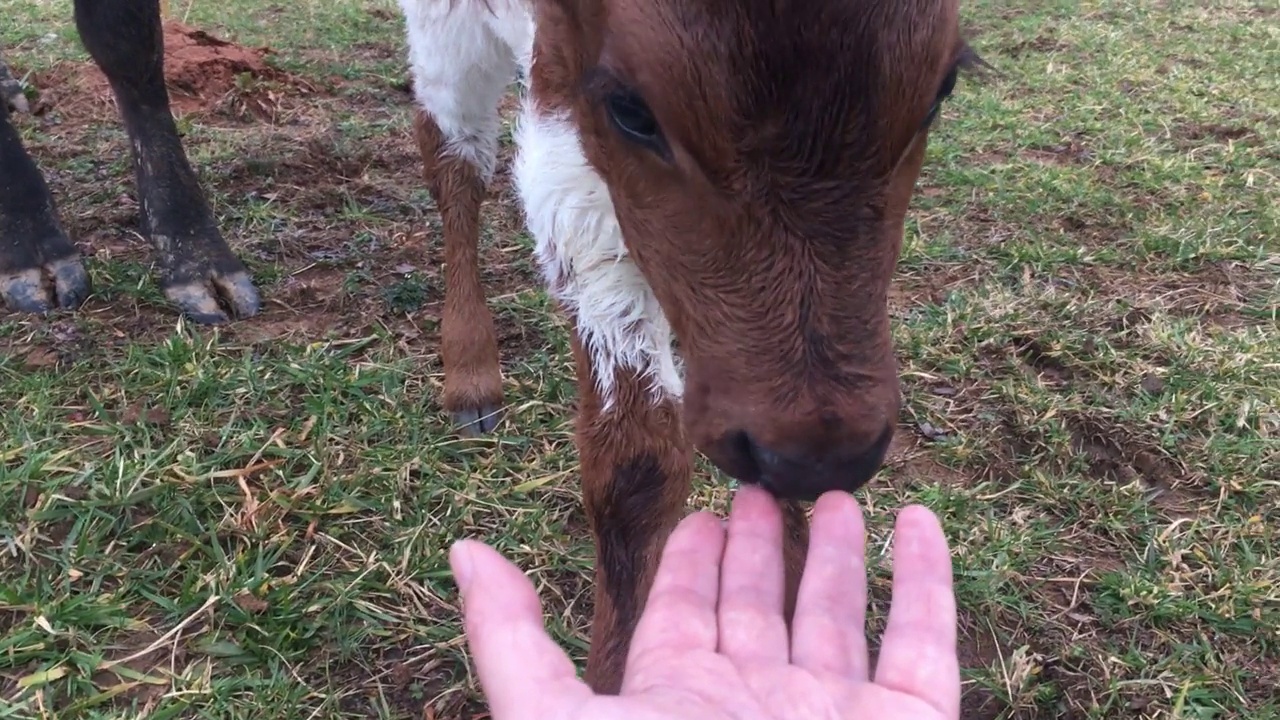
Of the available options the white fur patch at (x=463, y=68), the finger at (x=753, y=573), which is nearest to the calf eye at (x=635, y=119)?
the finger at (x=753, y=573)

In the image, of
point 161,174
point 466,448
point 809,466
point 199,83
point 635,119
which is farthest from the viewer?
point 199,83

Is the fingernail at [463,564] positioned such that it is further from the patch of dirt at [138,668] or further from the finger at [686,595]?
the patch of dirt at [138,668]

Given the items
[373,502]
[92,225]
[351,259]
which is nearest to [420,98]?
[351,259]

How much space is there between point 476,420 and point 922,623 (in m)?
1.72

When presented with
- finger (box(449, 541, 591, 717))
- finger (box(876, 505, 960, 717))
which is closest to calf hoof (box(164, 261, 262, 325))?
finger (box(449, 541, 591, 717))

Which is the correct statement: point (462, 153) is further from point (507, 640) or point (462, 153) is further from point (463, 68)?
point (507, 640)

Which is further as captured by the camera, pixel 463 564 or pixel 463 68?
pixel 463 68

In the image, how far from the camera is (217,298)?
3291mm

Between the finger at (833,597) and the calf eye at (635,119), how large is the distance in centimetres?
61

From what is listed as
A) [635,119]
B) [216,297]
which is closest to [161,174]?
[216,297]

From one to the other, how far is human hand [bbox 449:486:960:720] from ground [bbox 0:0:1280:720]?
0.74 meters

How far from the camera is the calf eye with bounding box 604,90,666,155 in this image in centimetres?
136

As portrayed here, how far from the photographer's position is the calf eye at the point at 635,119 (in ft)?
4.46

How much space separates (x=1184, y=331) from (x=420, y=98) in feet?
9.13
